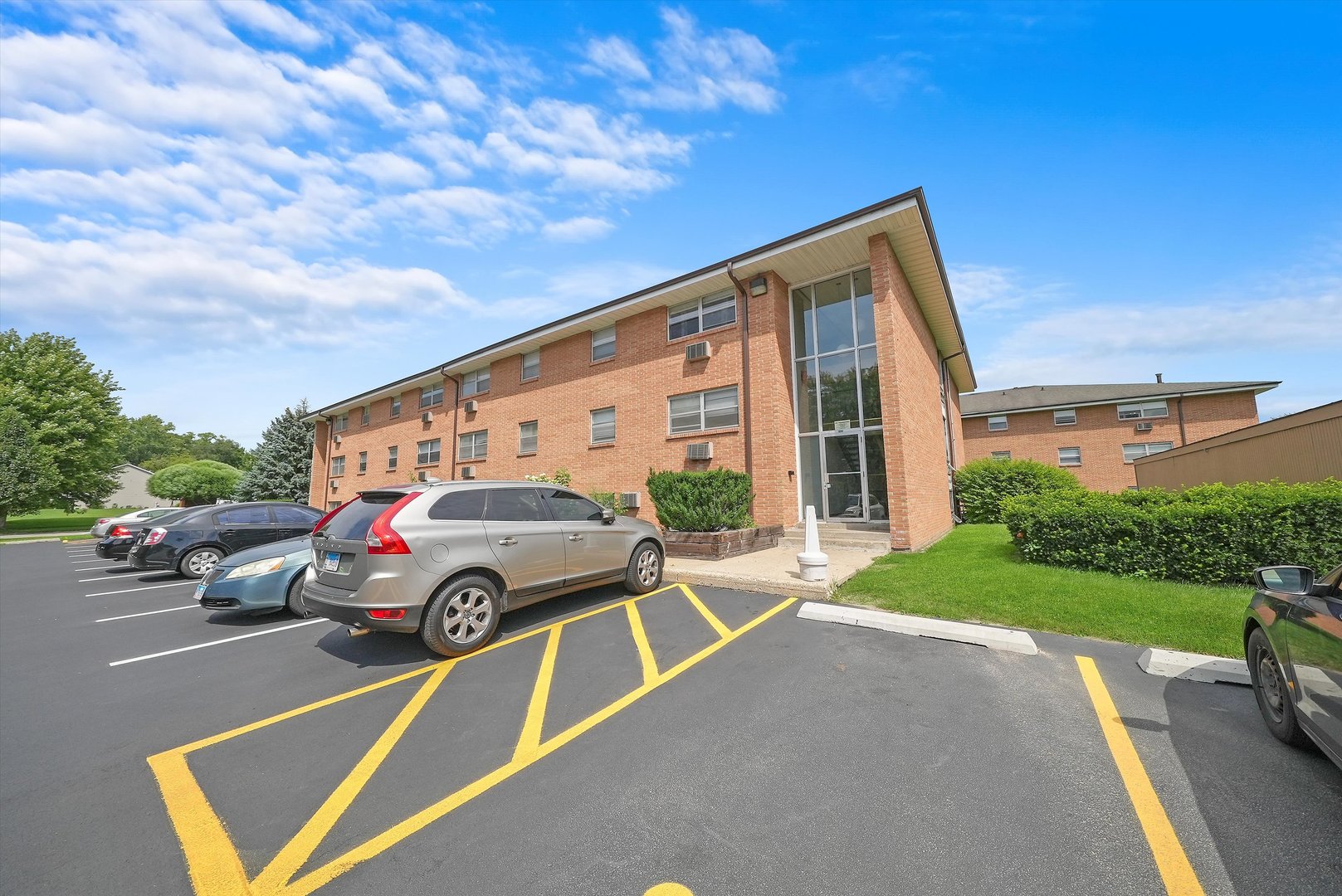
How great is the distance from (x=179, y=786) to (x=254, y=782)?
42 centimetres

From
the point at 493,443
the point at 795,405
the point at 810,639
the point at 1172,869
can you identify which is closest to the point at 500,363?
the point at 493,443

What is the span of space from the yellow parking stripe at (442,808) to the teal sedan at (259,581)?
484cm

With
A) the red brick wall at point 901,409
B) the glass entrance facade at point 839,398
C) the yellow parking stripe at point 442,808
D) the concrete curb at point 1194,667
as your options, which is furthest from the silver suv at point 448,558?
the glass entrance facade at point 839,398

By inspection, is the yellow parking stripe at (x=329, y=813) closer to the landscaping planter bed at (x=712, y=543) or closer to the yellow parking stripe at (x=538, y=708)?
the yellow parking stripe at (x=538, y=708)

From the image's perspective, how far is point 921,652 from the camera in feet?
15.4

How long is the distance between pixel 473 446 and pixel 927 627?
18.6 metres

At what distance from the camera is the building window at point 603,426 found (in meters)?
15.5

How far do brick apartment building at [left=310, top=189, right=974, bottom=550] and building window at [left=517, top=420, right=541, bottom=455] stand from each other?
9 centimetres

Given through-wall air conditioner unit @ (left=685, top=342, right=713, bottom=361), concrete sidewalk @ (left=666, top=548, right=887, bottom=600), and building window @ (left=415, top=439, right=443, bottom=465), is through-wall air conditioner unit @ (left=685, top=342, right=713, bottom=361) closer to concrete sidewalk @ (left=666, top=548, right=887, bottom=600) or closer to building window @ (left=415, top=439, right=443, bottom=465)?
concrete sidewalk @ (left=666, top=548, right=887, bottom=600)

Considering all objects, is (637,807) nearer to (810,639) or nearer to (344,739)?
(344,739)

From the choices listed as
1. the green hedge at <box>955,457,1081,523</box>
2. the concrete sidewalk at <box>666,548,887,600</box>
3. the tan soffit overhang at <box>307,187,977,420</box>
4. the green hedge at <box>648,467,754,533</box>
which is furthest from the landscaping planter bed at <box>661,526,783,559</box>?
the green hedge at <box>955,457,1081,523</box>

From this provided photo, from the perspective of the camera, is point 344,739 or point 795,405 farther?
point 795,405

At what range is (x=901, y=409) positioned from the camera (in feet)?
36.5

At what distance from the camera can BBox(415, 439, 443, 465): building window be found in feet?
71.1
